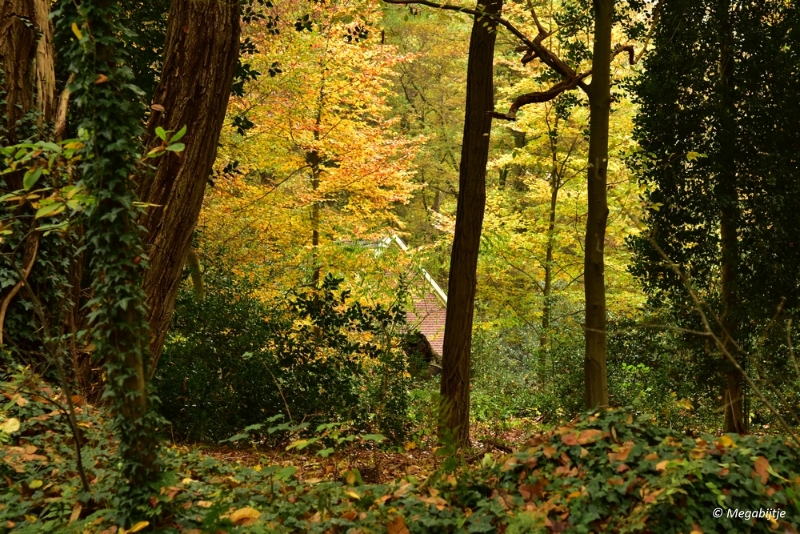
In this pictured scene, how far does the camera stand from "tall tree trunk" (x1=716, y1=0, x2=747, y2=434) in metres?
7.93

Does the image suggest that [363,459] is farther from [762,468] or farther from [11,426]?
[762,468]

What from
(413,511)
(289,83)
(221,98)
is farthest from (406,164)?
(413,511)

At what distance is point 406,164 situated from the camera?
13531 mm

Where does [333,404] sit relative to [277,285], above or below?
below

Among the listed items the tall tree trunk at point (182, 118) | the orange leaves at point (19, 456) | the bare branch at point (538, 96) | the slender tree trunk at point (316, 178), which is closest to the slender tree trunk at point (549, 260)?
the slender tree trunk at point (316, 178)

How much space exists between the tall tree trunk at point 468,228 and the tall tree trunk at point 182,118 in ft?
8.81

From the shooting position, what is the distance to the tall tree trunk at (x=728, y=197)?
26.0 feet

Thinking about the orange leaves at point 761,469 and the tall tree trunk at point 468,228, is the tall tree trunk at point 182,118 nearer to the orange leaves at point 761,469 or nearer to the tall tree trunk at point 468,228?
the tall tree trunk at point 468,228

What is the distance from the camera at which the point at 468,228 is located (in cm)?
673

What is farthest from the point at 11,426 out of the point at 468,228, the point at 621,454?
the point at 468,228

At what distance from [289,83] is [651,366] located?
311 inches

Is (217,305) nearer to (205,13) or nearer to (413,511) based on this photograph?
(205,13)

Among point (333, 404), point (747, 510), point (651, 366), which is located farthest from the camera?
point (651, 366)

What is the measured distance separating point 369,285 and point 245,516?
9117 mm
